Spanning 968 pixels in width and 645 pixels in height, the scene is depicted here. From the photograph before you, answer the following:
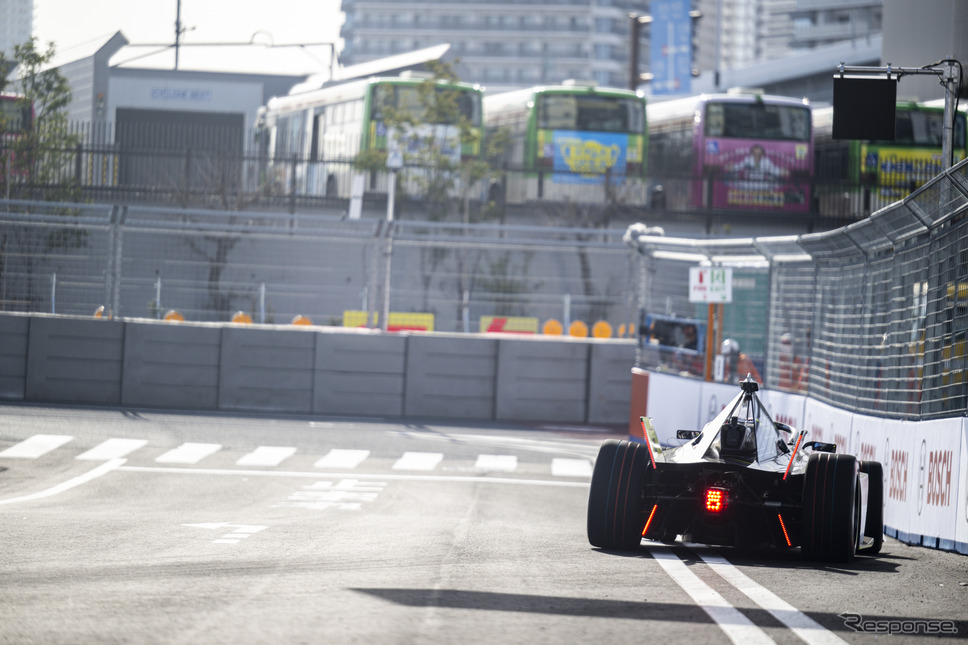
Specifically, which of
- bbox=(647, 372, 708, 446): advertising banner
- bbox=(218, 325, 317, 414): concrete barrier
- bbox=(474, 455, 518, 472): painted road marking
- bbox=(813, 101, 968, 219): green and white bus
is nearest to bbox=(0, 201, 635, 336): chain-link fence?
bbox=(218, 325, 317, 414): concrete barrier

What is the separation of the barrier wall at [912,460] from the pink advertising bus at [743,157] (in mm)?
20428

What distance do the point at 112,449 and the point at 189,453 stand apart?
916 millimetres

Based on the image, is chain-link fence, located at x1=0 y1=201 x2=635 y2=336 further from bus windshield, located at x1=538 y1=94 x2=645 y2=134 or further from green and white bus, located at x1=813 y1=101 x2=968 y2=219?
green and white bus, located at x1=813 y1=101 x2=968 y2=219

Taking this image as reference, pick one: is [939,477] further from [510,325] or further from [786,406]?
[510,325]

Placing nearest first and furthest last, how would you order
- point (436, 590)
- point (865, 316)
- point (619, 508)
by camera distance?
point (436, 590) → point (619, 508) → point (865, 316)

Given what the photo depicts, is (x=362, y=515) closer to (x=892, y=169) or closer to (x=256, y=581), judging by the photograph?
(x=256, y=581)

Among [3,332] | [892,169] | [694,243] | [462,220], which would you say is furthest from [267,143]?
[694,243]

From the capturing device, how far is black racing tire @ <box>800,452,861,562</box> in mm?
9141

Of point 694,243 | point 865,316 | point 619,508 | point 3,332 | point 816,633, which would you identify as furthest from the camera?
point 3,332

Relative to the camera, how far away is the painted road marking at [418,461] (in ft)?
54.9

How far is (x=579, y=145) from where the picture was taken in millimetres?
36656

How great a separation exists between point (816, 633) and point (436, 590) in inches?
76.6

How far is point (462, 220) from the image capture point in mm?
35250

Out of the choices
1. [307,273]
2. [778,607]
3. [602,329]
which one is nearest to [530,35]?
[602,329]
